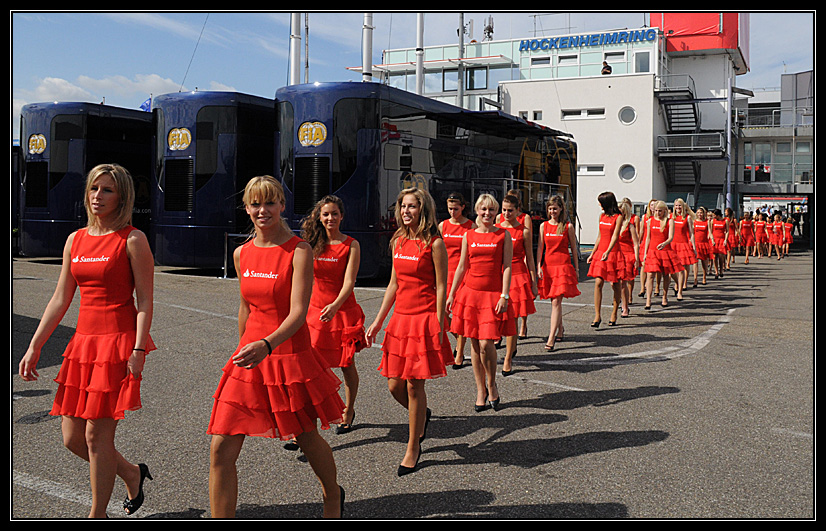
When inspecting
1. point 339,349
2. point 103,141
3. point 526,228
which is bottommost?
point 339,349

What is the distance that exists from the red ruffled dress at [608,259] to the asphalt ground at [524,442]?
160cm

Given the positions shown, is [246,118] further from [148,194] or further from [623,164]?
[623,164]

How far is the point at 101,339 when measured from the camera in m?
3.69

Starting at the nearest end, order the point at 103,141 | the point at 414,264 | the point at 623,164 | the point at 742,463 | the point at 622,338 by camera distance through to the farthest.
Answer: the point at 742,463
the point at 414,264
the point at 622,338
the point at 103,141
the point at 623,164

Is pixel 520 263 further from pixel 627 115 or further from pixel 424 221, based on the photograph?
pixel 627 115

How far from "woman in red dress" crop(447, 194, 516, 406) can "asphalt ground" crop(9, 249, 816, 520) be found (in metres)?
0.37

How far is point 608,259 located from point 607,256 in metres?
0.25

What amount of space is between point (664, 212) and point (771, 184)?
103 ft

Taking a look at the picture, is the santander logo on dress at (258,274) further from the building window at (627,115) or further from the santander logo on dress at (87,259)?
the building window at (627,115)

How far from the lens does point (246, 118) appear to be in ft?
53.0

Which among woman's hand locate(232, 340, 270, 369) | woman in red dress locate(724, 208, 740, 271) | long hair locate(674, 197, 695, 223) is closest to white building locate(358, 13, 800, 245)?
woman in red dress locate(724, 208, 740, 271)

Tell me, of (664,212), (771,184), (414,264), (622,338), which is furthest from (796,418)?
(771,184)

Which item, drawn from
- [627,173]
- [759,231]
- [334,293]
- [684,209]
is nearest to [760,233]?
[759,231]

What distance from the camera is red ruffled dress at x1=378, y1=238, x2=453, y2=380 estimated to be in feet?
15.9
